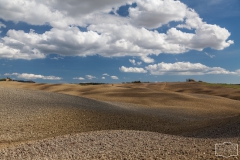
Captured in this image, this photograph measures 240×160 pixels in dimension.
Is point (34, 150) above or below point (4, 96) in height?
below

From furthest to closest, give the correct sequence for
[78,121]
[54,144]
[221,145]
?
[78,121] < [54,144] < [221,145]

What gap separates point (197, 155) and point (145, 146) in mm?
1487

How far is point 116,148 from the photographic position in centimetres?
669

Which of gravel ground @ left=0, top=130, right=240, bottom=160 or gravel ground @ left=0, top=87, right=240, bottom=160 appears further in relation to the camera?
gravel ground @ left=0, top=87, right=240, bottom=160

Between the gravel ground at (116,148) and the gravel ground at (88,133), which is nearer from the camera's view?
the gravel ground at (116,148)

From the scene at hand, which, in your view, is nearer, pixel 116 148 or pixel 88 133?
Answer: pixel 116 148

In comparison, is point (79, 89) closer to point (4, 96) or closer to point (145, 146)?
point (4, 96)

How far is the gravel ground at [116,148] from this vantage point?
5879mm

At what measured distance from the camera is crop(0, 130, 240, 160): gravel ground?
231 inches

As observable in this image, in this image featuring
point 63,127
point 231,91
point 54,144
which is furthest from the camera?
point 231,91

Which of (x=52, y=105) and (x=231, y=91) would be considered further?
(x=231, y=91)

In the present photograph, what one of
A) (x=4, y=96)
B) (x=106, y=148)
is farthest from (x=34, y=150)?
(x=4, y=96)

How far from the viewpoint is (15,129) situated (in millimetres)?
10039

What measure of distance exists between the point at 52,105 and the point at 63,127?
8.73ft
